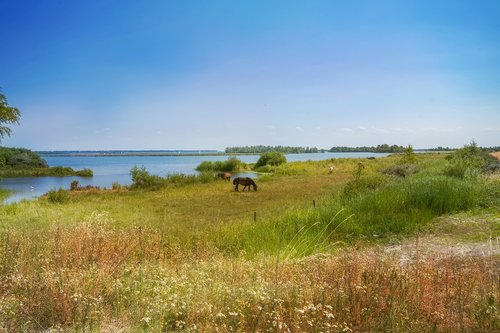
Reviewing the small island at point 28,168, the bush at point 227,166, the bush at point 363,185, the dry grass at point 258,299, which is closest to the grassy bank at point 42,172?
the small island at point 28,168

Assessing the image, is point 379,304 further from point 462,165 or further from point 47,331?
point 462,165

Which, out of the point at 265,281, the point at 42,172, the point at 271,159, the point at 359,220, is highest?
the point at 271,159

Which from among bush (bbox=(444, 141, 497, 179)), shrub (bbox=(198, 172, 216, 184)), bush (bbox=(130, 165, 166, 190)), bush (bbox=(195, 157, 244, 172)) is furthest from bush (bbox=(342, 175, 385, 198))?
bush (bbox=(195, 157, 244, 172))

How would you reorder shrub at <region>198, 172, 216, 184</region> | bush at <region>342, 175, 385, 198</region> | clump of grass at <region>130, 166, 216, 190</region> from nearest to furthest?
1. bush at <region>342, 175, 385, 198</region>
2. clump of grass at <region>130, 166, 216, 190</region>
3. shrub at <region>198, 172, 216, 184</region>

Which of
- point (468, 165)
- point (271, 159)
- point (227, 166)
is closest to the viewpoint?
point (468, 165)

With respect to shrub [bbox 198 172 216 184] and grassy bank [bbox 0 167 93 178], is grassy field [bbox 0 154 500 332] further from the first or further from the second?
grassy bank [bbox 0 167 93 178]

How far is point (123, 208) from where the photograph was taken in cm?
1573

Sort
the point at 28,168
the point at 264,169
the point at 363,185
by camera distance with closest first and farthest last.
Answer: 1. the point at 363,185
2. the point at 264,169
3. the point at 28,168

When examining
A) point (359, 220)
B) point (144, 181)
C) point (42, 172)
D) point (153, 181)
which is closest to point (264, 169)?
point (153, 181)

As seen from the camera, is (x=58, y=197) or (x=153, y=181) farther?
(x=153, y=181)

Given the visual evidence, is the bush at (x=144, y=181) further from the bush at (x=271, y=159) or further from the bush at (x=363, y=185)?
the bush at (x=271, y=159)

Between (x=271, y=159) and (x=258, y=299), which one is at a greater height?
(x=271, y=159)

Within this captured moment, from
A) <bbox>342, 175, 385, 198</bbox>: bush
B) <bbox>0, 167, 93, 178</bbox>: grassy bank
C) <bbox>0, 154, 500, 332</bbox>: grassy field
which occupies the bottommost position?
<bbox>0, 167, 93, 178</bbox>: grassy bank

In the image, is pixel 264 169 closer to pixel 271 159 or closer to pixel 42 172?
pixel 271 159
